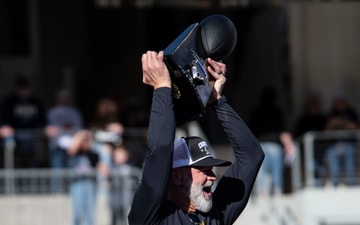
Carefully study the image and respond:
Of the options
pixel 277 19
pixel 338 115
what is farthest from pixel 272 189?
pixel 277 19

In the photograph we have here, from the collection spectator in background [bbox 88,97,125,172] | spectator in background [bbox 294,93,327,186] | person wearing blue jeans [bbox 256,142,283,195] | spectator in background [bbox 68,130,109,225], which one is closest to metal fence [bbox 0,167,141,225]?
spectator in background [bbox 68,130,109,225]

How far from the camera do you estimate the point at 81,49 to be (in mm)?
18203

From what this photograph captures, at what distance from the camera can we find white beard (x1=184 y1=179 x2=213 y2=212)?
489cm

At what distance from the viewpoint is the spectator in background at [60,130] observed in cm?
1346

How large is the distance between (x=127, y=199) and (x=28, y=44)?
5240 mm

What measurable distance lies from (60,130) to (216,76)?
28.8 ft

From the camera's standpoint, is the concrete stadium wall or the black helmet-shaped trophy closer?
the black helmet-shaped trophy

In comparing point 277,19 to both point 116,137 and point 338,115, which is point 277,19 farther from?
point 116,137

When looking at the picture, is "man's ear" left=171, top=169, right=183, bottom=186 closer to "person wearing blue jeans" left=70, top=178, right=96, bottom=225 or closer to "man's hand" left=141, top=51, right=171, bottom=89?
"man's hand" left=141, top=51, right=171, bottom=89

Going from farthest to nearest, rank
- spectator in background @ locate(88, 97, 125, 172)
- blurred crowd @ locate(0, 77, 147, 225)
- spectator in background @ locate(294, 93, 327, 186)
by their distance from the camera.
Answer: spectator in background @ locate(294, 93, 327, 186)
spectator in background @ locate(88, 97, 125, 172)
blurred crowd @ locate(0, 77, 147, 225)

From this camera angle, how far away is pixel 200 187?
4.93 metres

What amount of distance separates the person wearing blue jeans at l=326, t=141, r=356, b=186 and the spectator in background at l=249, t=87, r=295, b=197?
516 mm

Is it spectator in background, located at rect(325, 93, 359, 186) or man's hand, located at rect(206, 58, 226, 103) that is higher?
man's hand, located at rect(206, 58, 226, 103)

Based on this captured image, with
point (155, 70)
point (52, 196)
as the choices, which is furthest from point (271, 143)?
point (155, 70)
